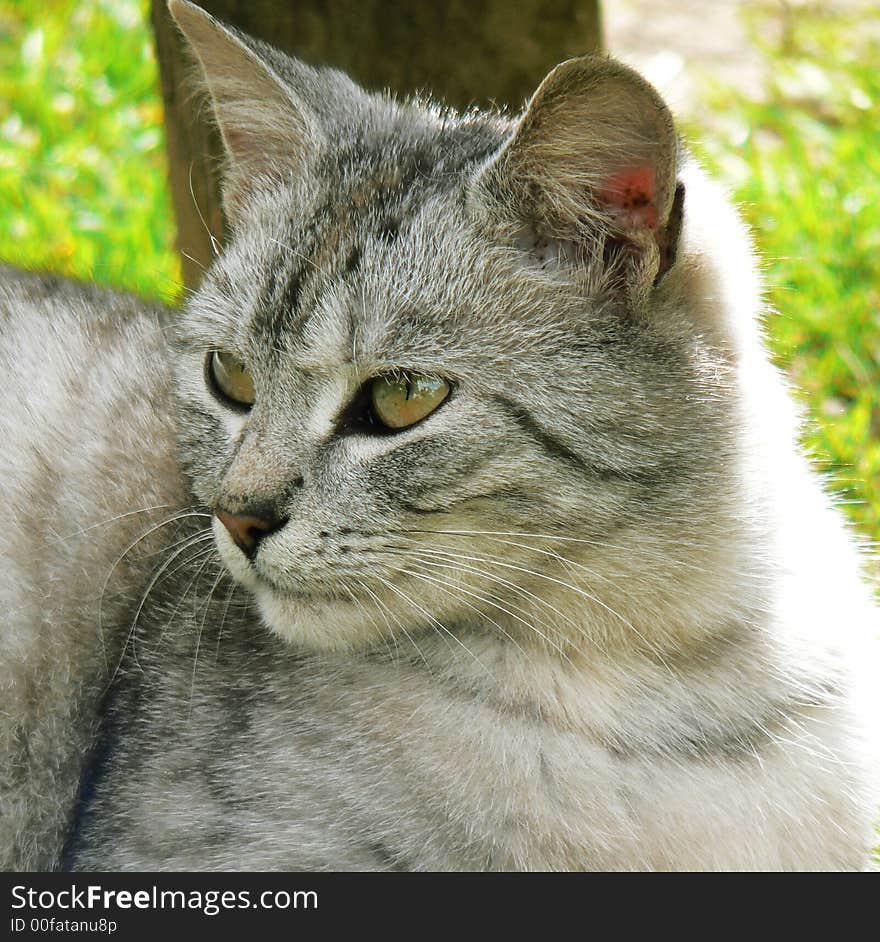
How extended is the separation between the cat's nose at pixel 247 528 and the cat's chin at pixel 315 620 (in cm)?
9

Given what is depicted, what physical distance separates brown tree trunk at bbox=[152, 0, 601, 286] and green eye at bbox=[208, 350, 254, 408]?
1.29 meters

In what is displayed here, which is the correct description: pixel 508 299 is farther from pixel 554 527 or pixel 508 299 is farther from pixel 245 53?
pixel 245 53

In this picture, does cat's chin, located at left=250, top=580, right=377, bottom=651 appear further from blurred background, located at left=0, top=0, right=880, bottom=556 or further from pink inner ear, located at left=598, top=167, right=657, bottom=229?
blurred background, located at left=0, top=0, right=880, bottom=556

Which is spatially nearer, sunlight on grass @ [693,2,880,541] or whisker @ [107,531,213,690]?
whisker @ [107,531,213,690]

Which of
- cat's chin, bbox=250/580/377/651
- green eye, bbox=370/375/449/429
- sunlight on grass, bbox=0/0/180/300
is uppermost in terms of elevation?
green eye, bbox=370/375/449/429

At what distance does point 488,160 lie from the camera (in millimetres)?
2693

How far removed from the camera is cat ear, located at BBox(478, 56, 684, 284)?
244cm

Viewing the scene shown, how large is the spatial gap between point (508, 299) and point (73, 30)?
4.97 metres

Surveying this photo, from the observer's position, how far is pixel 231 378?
114 inches

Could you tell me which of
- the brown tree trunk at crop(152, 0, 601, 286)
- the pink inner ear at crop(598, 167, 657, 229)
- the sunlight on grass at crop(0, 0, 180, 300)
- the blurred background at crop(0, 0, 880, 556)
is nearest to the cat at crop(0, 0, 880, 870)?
the pink inner ear at crop(598, 167, 657, 229)

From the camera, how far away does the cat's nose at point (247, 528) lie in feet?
8.39

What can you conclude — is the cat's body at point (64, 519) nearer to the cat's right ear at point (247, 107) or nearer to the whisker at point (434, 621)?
the cat's right ear at point (247, 107)

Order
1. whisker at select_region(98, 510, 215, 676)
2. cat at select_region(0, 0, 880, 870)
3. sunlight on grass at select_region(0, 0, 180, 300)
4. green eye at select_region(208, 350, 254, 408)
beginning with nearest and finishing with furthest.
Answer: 1. cat at select_region(0, 0, 880, 870)
2. green eye at select_region(208, 350, 254, 408)
3. whisker at select_region(98, 510, 215, 676)
4. sunlight on grass at select_region(0, 0, 180, 300)
